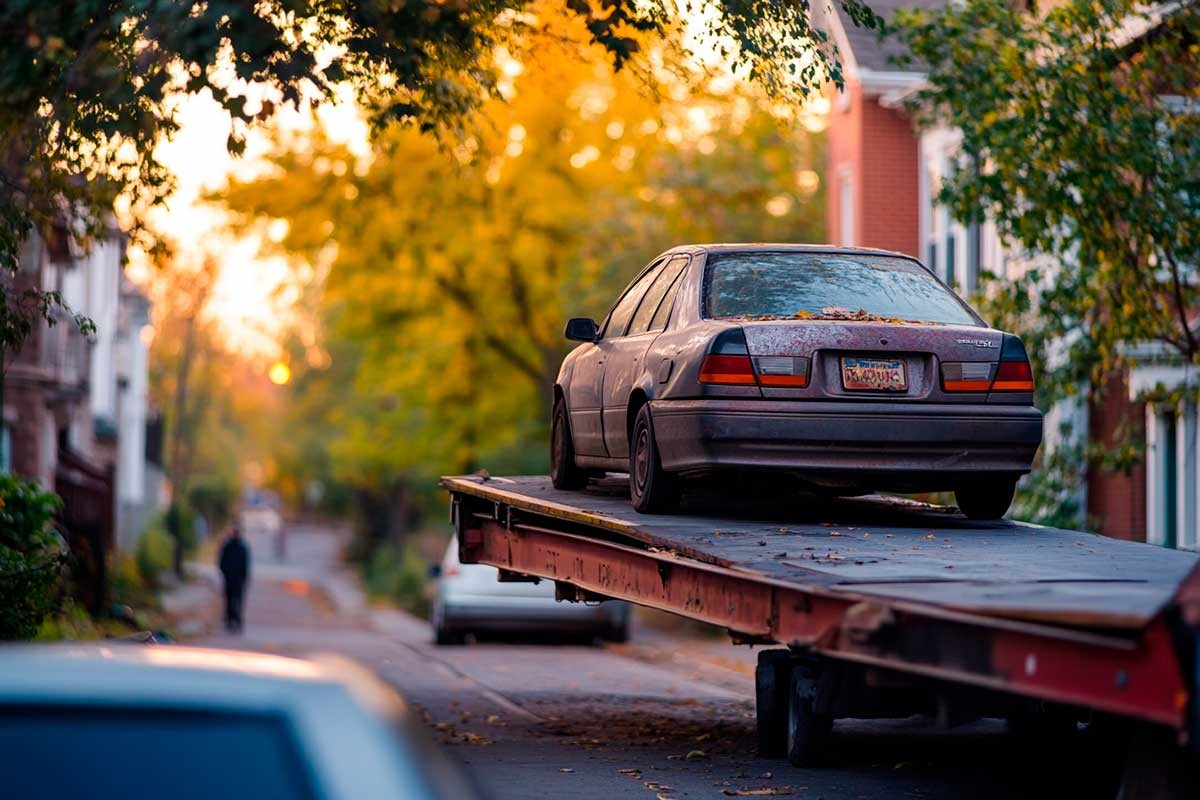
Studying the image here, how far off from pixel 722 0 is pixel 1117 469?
8.58 m

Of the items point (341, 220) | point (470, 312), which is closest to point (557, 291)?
point (470, 312)

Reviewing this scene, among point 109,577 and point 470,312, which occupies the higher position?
point 470,312

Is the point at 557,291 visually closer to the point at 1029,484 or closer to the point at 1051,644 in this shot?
the point at 1029,484

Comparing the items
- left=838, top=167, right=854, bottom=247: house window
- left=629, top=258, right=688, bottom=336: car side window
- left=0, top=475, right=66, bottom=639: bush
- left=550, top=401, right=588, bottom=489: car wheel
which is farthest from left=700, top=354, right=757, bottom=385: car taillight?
left=838, top=167, right=854, bottom=247: house window

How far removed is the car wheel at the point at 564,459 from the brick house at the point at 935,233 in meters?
9.08

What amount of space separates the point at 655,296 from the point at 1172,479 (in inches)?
461

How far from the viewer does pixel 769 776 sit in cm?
1001

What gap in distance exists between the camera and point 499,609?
22.4 meters

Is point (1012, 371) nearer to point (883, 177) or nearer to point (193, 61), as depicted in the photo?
point (193, 61)

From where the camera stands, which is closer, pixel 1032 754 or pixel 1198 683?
pixel 1198 683

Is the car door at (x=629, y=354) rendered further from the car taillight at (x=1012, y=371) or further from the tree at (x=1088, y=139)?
the tree at (x=1088, y=139)

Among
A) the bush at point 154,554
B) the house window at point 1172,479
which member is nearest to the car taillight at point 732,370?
the house window at point 1172,479

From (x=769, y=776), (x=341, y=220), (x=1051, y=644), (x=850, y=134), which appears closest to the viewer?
(x=1051, y=644)

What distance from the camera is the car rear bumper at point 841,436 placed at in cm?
921
